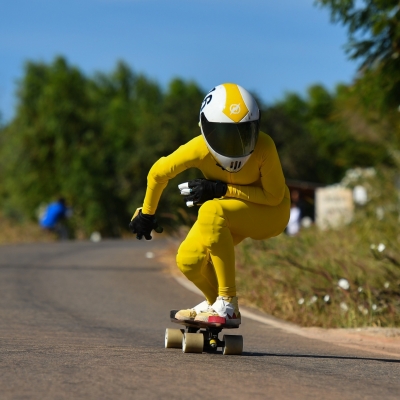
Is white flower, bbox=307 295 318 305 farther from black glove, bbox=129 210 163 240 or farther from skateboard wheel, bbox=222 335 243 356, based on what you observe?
black glove, bbox=129 210 163 240

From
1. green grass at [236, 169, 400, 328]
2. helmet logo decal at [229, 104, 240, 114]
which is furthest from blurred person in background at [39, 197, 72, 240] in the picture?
helmet logo decal at [229, 104, 240, 114]

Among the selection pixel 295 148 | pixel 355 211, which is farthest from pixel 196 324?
pixel 295 148

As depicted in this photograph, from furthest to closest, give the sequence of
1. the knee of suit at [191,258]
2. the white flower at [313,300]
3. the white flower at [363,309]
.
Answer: the white flower at [313,300]
the white flower at [363,309]
the knee of suit at [191,258]

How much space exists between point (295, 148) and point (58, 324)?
44.7m

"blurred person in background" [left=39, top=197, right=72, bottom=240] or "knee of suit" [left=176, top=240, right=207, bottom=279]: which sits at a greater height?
"blurred person in background" [left=39, top=197, right=72, bottom=240]

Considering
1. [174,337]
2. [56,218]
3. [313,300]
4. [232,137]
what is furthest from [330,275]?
[56,218]

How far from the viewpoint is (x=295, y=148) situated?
174 ft

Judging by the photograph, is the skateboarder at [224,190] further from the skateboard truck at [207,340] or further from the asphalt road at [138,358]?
the asphalt road at [138,358]

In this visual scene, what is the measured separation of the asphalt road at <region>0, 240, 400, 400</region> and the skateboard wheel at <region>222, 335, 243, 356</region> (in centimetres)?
15

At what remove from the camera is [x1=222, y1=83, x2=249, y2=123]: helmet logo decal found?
21.2 ft

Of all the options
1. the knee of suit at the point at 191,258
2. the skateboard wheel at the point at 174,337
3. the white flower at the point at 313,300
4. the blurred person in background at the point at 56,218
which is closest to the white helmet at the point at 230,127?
the knee of suit at the point at 191,258

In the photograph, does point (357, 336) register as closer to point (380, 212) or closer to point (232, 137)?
point (232, 137)

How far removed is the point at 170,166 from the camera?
676cm

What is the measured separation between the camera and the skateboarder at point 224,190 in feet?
21.4
